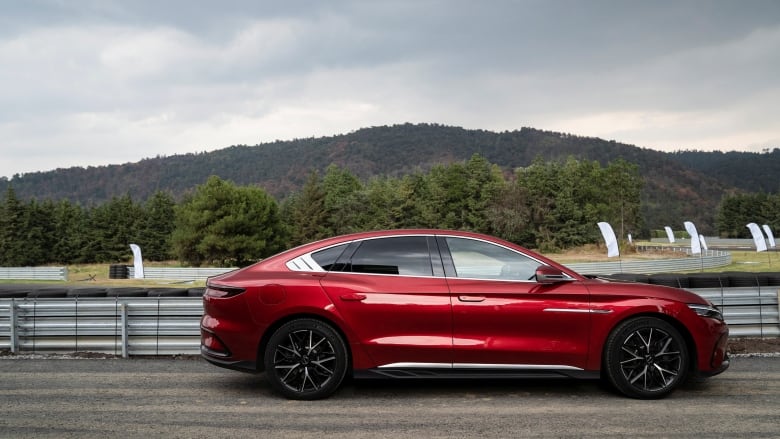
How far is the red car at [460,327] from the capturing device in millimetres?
5816

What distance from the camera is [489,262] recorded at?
6062 millimetres

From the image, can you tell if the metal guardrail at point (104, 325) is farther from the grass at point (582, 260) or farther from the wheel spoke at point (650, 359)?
the grass at point (582, 260)

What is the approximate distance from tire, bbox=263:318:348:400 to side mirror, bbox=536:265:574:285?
196 cm

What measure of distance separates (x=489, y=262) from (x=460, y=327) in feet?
2.35

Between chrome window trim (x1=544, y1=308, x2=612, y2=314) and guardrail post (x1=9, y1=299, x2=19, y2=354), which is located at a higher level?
chrome window trim (x1=544, y1=308, x2=612, y2=314)

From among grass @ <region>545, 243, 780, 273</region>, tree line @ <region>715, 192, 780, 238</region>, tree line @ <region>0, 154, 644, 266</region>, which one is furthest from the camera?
tree line @ <region>715, 192, 780, 238</region>

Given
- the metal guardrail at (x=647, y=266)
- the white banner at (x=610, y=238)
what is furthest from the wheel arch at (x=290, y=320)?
the metal guardrail at (x=647, y=266)

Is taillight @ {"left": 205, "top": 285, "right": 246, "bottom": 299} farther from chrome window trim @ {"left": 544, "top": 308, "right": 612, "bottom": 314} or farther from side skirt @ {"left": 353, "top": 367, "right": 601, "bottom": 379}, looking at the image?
chrome window trim @ {"left": 544, "top": 308, "right": 612, "bottom": 314}

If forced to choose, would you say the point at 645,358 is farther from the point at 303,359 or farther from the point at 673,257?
the point at 673,257

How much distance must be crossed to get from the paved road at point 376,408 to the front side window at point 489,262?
1188 millimetres

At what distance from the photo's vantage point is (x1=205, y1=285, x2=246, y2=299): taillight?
5.98 metres

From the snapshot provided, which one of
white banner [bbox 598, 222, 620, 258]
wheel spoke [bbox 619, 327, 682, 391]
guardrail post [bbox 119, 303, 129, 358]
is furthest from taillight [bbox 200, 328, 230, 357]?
white banner [bbox 598, 222, 620, 258]

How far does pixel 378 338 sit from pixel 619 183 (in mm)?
95195

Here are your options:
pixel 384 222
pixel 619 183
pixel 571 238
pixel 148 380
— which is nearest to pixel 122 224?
pixel 384 222
